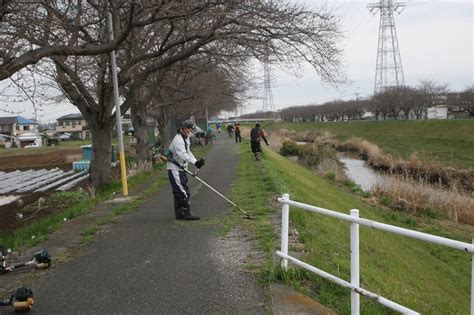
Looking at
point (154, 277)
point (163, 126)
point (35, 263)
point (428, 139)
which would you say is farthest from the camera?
point (428, 139)

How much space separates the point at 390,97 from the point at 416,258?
6879 cm

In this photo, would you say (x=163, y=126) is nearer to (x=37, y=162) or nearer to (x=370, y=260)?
(x=37, y=162)

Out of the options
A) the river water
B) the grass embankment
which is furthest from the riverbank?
the grass embankment

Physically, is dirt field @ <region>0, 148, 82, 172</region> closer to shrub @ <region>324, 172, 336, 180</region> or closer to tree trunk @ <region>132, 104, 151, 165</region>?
tree trunk @ <region>132, 104, 151, 165</region>

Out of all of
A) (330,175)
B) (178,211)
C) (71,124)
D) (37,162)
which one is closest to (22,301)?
(178,211)

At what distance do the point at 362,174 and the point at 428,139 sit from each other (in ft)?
57.7

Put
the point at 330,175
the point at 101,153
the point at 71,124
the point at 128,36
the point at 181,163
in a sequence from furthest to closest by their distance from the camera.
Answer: the point at 71,124 → the point at 330,175 → the point at 101,153 → the point at 128,36 → the point at 181,163

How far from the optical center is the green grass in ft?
113

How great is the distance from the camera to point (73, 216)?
410 inches

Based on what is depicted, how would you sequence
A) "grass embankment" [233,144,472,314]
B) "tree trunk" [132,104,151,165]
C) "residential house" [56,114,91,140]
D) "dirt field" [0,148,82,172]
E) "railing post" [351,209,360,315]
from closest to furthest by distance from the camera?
"railing post" [351,209,360,315]
"grass embankment" [233,144,472,314]
"tree trunk" [132,104,151,165]
"dirt field" [0,148,82,172]
"residential house" [56,114,91,140]

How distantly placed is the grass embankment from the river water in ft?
30.0

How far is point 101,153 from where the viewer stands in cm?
1669

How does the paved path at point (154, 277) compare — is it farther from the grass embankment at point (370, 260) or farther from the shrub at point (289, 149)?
the shrub at point (289, 149)

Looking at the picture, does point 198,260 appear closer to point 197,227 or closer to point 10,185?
point 197,227
